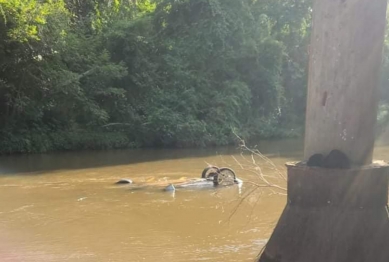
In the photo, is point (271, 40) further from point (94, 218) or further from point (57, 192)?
point (94, 218)

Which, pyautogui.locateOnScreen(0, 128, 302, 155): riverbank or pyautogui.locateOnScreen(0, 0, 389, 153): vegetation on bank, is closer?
pyautogui.locateOnScreen(0, 0, 389, 153): vegetation on bank

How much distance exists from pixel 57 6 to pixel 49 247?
15276mm

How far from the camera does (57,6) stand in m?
20.8

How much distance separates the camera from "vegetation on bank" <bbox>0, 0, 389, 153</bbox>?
20312 mm

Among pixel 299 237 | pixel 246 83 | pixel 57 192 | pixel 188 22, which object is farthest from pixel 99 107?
pixel 299 237

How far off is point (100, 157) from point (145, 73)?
6.17 metres

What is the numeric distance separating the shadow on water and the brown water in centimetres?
77

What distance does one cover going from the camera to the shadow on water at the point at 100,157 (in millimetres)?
16625

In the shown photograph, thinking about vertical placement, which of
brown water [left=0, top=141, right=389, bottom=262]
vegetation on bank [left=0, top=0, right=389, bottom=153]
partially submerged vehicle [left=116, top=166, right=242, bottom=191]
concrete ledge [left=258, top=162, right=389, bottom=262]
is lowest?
brown water [left=0, top=141, right=389, bottom=262]

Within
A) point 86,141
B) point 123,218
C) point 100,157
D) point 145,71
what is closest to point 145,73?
point 145,71

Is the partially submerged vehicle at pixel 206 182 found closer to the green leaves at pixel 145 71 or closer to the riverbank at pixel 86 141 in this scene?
the green leaves at pixel 145 71

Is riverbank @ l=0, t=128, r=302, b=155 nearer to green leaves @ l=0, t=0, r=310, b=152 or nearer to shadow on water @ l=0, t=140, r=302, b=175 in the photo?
green leaves @ l=0, t=0, r=310, b=152

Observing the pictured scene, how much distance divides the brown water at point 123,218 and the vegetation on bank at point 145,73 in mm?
5574

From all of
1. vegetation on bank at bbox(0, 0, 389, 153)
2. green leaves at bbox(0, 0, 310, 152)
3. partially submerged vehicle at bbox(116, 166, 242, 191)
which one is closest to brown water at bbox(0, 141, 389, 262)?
partially submerged vehicle at bbox(116, 166, 242, 191)
